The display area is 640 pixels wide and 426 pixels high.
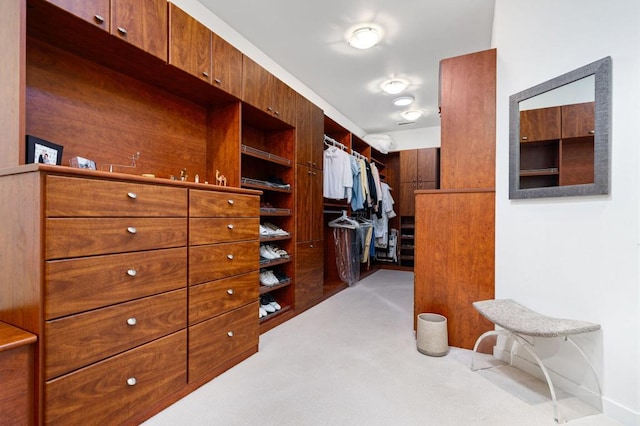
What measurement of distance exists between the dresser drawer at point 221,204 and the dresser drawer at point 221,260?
7.9 inches

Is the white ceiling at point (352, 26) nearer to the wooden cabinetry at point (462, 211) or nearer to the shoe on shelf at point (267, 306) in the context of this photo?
the wooden cabinetry at point (462, 211)

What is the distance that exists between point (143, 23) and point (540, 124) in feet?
8.07

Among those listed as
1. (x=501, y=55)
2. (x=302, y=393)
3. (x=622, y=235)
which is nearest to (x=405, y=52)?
(x=501, y=55)

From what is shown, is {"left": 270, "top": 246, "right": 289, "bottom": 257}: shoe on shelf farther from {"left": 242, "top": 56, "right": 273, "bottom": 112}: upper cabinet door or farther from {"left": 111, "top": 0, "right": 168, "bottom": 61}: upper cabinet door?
{"left": 111, "top": 0, "right": 168, "bottom": 61}: upper cabinet door

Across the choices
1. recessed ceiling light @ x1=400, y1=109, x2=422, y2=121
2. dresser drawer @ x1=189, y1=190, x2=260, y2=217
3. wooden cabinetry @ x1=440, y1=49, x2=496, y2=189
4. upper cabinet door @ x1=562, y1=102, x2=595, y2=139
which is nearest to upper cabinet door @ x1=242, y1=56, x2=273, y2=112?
dresser drawer @ x1=189, y1=190, x2=260, y2=217

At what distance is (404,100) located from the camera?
4.32 meters

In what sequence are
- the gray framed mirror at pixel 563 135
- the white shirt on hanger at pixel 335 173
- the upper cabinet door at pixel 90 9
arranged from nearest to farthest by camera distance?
the upper cabinet door at pixel 90 9
the gray framed mirror at pixel 563 135
the white shirt on hanger at pixel 335 173

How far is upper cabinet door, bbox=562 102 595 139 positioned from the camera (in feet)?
5.30

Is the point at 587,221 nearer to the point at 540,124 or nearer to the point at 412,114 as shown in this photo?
the point at 540,124

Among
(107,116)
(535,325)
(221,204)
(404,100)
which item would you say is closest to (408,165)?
(404,100)

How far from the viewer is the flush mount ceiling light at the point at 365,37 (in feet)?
8.85

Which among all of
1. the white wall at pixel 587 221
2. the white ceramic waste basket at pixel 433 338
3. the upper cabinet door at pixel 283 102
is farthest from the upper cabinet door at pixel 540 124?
the upper cabinet door at pixel 283 102

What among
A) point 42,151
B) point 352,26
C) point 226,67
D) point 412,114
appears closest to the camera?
point 42,151

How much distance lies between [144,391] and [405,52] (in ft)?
11.5
